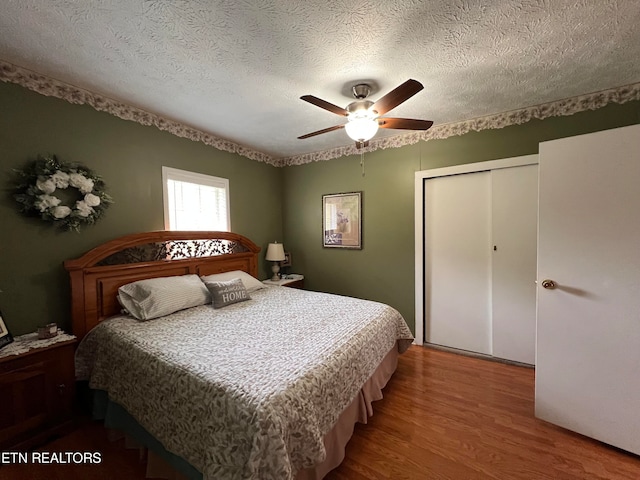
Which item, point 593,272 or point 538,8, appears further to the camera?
point 593,272

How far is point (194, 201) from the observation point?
9.55ft

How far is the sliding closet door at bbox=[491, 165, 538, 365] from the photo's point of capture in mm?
2461

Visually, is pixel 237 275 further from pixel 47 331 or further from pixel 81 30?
pixel 81 30

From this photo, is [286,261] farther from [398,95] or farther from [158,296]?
[398,95]

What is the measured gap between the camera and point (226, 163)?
3268mm

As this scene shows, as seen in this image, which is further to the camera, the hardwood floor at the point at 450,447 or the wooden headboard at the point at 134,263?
the wooden headboard at the point at 134,263

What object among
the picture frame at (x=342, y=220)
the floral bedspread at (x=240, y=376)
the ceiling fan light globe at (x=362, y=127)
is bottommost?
the floral bedspread at (x=240, y=376)

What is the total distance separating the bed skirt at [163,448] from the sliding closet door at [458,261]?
4.65ft

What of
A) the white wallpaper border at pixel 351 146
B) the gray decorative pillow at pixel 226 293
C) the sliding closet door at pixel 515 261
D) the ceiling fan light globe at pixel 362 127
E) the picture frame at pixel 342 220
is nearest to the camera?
the ceiling fan light globe at pixel 362 127

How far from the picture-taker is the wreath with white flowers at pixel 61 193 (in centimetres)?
180

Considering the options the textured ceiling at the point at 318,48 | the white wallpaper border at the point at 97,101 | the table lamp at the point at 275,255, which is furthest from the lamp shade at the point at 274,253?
the textured ceiling at the point at 318,48

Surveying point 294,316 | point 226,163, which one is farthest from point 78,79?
point 294,316

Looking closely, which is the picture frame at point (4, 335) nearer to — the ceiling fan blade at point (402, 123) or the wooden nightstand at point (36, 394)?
the wooden nightstand at point (36, 394)

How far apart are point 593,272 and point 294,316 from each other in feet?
6.66
